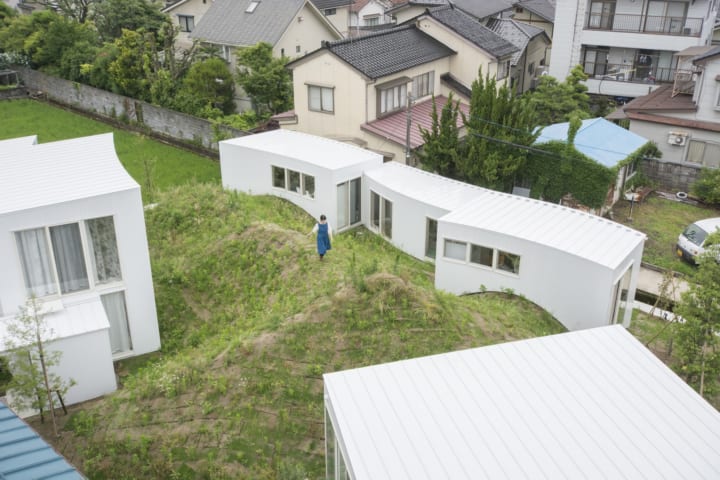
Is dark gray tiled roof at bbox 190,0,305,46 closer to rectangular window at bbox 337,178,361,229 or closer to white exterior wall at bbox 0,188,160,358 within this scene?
rectangular window at bbox 337,178,361,229

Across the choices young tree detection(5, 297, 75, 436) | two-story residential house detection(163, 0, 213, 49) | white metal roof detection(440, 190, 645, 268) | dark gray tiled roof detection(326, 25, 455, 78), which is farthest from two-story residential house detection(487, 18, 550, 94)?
young tree detection(5, 297, 75, 436)

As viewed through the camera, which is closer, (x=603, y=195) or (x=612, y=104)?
(x=603, y=195)

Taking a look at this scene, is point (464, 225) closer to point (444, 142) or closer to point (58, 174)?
point (444, 142)

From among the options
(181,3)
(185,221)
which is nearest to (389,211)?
(185,221)

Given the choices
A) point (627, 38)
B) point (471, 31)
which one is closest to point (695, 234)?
point (471, 31)

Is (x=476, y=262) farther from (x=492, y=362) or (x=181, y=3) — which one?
(x=181, y=3)

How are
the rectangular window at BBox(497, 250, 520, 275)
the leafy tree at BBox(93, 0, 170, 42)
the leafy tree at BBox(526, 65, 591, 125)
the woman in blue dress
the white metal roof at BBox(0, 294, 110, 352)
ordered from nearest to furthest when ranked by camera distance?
the white metal roof at BBox(0, 294, 110, 352) → the woman in blue dress → the rectangular window at BBox(497, 250, 520, 275) → the leafy tree at BBox(526, 65, 591, 125) → the leafy tree at BBox(93, 0, 170, 42)
